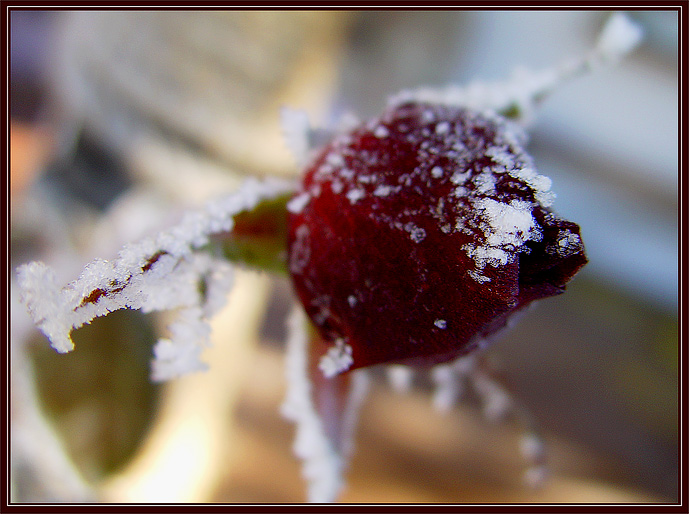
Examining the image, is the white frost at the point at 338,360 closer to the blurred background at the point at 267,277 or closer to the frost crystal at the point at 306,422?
the frost crystal at the point at 306,422

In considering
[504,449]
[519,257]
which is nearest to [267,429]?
[504,449]

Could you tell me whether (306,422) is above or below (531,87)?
below

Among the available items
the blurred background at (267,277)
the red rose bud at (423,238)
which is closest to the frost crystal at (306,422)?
the red rose bud at (423,238)

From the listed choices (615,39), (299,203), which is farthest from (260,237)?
(615,39)

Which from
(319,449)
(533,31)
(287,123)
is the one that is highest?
(533,31)

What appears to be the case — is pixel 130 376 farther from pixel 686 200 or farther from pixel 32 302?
pixel 686 200

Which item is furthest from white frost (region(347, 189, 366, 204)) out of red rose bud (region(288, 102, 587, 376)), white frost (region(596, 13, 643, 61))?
white frost (region(596, 13, 643, 61))

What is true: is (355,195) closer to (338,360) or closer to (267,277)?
(338,360)
